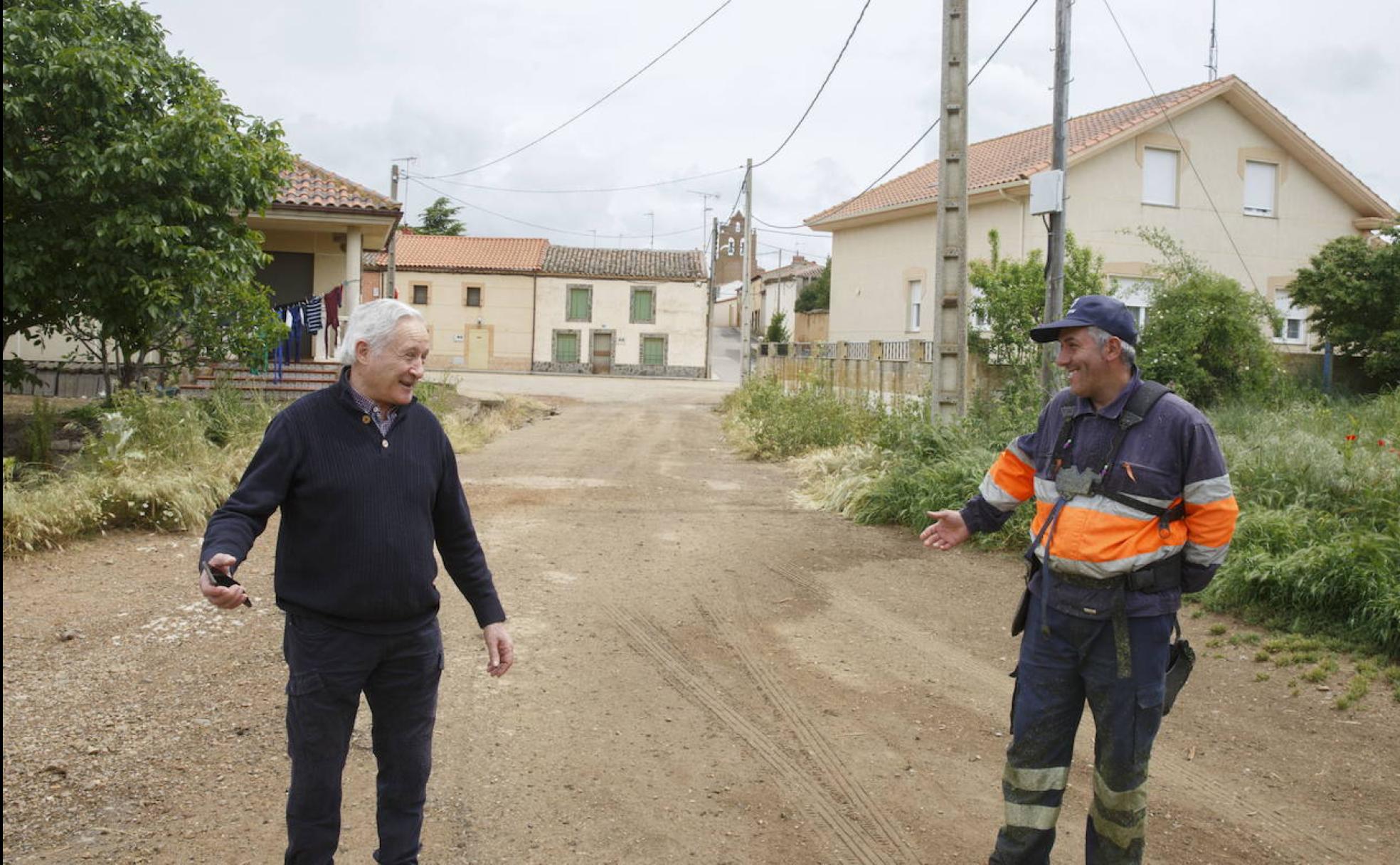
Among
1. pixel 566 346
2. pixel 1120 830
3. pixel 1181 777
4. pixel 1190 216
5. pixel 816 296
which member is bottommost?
pixel 1181 777

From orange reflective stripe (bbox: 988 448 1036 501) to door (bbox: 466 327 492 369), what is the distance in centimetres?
5467

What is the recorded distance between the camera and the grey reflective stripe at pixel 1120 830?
352 centimetres

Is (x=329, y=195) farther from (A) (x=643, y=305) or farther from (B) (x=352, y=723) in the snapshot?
(A) (x=643, y=305)

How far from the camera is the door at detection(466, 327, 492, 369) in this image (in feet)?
188

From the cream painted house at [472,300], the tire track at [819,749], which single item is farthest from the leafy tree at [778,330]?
the tire track at [819,749]

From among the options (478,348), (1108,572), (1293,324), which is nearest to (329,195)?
(1108,572)

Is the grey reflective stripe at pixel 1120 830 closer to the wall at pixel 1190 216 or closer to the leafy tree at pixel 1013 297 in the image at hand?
the leafy tree at pixel 1013 297

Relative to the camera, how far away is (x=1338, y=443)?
966 cm

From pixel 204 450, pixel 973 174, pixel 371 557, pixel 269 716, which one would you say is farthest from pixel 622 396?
pixel 371 557

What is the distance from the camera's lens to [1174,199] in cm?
2673

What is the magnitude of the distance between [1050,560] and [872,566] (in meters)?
5.85

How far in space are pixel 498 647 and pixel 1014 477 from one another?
1807mm

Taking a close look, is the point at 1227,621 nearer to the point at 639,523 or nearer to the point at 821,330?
the point at 639,523

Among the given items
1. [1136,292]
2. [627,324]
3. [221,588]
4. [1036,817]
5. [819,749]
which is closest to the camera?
[221,588]
